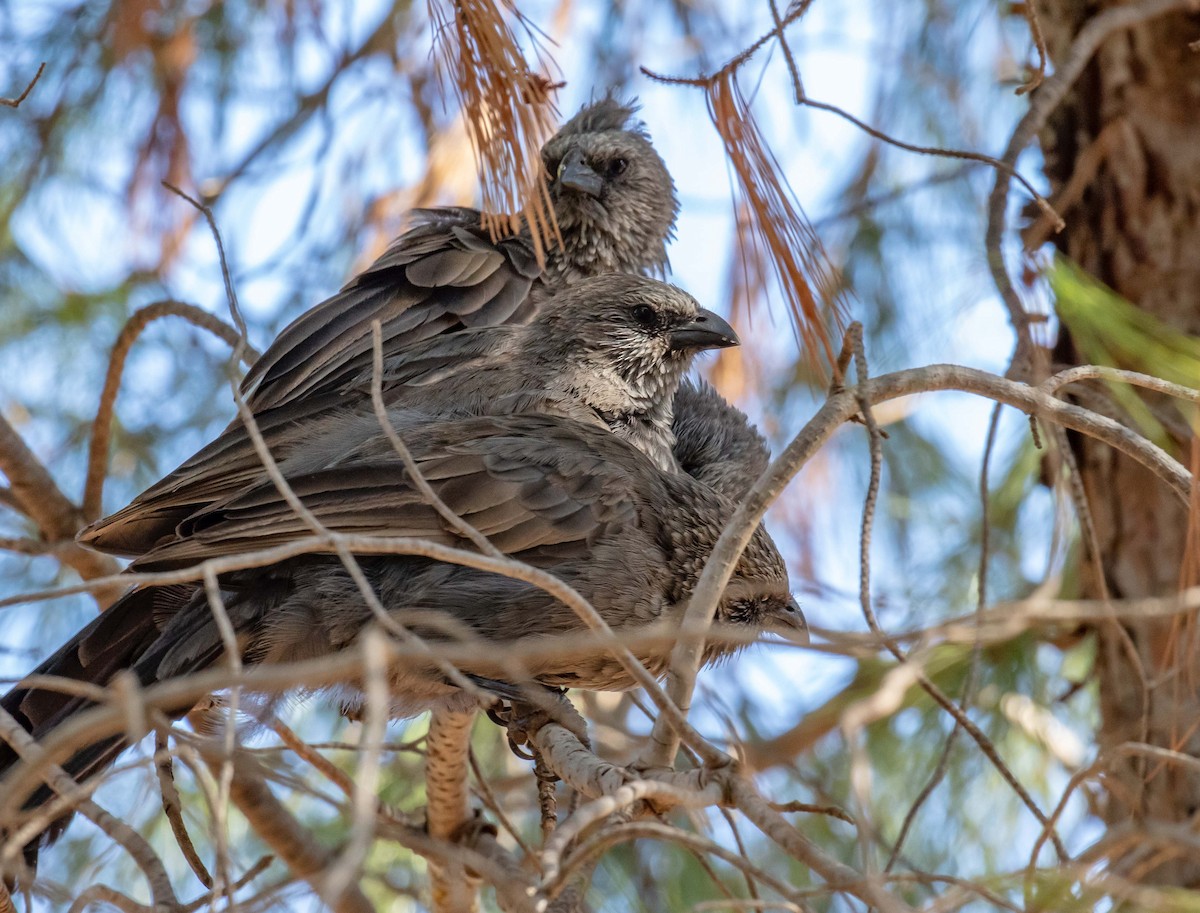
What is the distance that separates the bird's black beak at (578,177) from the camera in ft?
12.6

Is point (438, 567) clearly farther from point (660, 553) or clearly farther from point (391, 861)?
point (391, 861)

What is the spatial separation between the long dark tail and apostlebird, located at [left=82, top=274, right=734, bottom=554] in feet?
1.05

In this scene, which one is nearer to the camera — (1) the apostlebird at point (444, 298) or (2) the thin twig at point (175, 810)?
(2) the thin twig at point (175, 810)

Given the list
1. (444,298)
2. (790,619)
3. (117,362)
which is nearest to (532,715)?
(790,619)

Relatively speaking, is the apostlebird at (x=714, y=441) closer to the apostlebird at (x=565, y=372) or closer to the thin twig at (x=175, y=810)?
the apostlebird at (x=565, y=372)

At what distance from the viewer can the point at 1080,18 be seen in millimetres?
3432

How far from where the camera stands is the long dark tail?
2.52 meters

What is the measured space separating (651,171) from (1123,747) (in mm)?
2783

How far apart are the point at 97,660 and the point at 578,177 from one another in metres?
1.92

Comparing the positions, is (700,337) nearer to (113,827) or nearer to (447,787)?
(447,787)

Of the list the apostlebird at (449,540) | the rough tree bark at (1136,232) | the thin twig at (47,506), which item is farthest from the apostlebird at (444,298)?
the rough tree bark at (1136,232)

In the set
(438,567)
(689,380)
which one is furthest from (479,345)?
(438,567)

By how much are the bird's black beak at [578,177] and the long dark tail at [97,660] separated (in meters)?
1.71

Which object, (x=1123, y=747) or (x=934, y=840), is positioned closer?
(x=1123, y=747)
